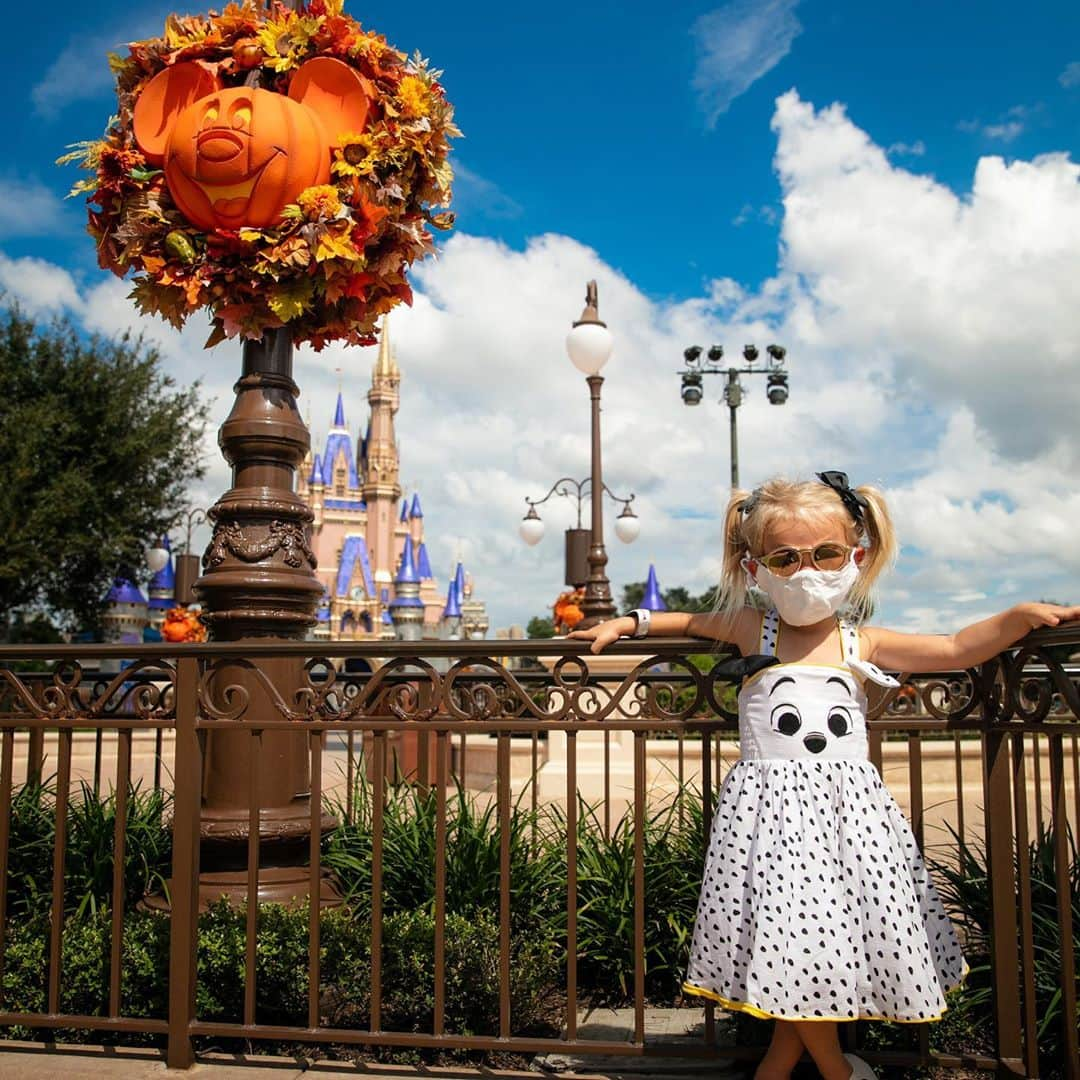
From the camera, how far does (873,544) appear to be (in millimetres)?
2842

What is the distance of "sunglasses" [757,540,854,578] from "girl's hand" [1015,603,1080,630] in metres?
0.47

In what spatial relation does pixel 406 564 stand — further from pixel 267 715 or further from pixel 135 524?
pixel 267 715

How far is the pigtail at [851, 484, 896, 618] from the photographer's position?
2.81m

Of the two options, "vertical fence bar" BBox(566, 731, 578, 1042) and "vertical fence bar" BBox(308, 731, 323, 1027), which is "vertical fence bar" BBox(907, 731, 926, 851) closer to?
"vertical fence bar" BBox(566, 731, 578, 1042)

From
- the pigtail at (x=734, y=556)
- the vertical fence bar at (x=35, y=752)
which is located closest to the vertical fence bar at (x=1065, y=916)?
the pigtail at (x=734, y=556)

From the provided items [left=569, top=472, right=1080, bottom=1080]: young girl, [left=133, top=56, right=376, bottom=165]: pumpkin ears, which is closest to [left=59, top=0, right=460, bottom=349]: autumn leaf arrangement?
[left=133, top=56, right=376, bottom=165]: pumpkin ears

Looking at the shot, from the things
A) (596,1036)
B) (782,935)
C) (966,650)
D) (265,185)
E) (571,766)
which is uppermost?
(265,185)

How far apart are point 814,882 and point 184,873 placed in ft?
6.13

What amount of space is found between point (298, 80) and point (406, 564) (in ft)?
225

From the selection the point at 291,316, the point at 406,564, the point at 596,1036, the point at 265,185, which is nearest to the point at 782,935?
the point at 596,1036

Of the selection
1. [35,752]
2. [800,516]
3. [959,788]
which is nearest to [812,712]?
[800,516]

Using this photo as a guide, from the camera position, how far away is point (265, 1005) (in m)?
3.23

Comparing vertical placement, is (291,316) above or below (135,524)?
below

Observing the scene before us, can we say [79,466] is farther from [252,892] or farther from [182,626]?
[252,892]
